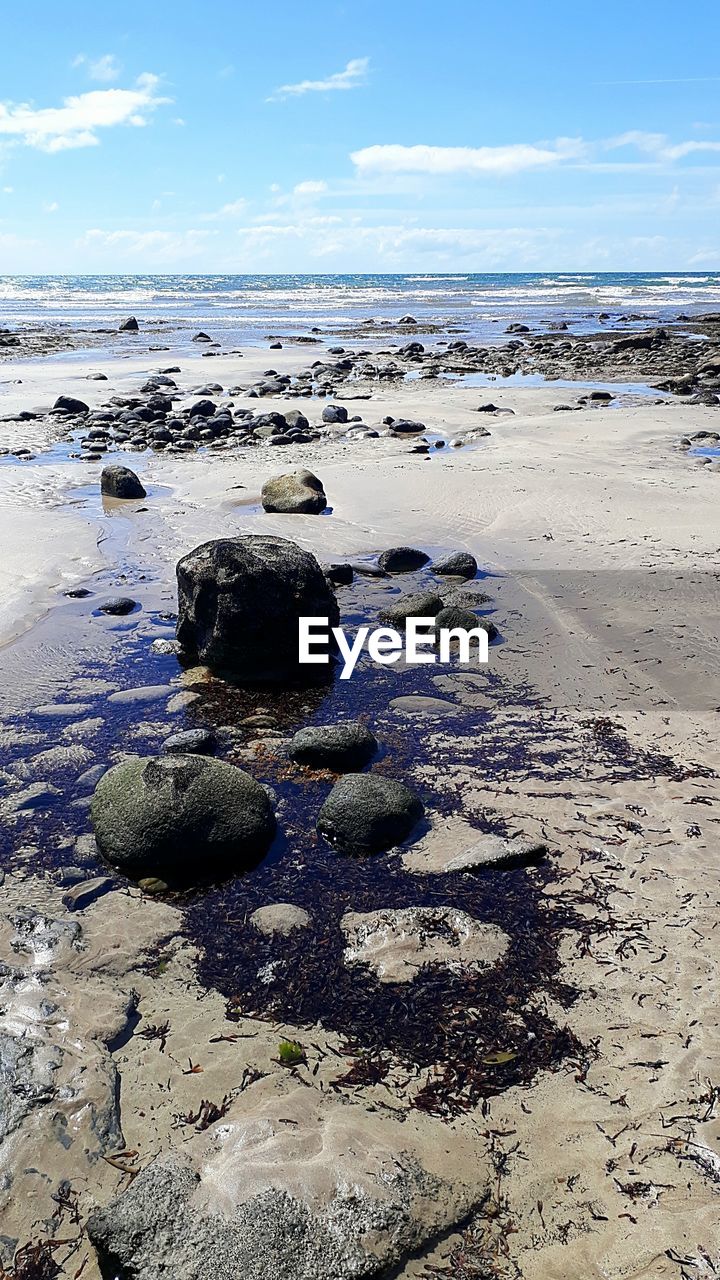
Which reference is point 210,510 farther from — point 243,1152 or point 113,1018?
point 243,1152

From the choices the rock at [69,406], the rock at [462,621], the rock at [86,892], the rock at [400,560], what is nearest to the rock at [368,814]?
the rock at [86,892]

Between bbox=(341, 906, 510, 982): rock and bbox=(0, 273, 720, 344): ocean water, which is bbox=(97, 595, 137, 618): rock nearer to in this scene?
bbox=(341, 906, 510, 982): rock

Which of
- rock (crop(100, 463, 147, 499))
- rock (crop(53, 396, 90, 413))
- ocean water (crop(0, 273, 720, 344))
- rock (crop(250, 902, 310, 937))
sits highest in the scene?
ocean water (crop(0, 273, 720, 344))

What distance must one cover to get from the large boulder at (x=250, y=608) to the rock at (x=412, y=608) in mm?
893

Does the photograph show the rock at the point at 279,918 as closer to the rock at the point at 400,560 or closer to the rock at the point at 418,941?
the rock at the point at 418,941

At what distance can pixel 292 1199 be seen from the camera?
10.2 feet

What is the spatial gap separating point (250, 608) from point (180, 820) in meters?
2.87

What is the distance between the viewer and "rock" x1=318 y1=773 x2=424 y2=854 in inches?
209

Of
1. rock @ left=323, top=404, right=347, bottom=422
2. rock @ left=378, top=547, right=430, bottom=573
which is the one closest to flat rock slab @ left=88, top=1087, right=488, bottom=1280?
rock @ left=378, top=547, right=430, bottom=573

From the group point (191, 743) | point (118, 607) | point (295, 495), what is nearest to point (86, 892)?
point (191, 743)

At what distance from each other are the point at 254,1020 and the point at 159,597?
6145mm

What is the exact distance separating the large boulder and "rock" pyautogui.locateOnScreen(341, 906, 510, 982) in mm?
3240

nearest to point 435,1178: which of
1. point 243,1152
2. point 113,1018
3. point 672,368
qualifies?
point 243,1152

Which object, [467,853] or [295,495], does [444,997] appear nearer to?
[467,853]
